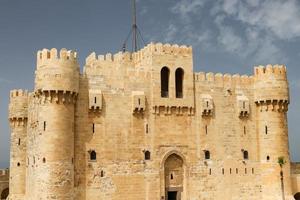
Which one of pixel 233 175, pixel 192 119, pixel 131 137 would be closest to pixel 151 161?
pixel 131 137

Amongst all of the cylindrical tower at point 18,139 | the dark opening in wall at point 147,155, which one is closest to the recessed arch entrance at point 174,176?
the dark opening in wall at point 147,155

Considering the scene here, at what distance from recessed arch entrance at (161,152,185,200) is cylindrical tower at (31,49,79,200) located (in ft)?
24.6

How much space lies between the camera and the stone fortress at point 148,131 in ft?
96.9

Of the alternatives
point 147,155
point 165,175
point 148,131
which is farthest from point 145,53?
point 165,175

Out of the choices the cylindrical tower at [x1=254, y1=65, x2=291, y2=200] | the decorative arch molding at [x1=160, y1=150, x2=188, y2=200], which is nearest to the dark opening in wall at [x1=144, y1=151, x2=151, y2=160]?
the decorative arch molding at [x1=160, y1=150, x2=188, y2=200]

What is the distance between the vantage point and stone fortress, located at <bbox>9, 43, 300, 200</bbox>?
96.9ft

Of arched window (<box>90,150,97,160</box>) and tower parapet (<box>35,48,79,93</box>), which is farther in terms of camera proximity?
arched window (<box>90,150,97,160</box>)

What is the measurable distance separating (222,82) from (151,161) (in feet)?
30.0

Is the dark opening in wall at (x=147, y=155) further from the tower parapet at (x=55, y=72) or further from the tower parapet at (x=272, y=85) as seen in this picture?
the tower parapet at (x=272, y=85)

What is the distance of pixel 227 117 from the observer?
35906mm

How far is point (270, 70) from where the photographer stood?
121 feet

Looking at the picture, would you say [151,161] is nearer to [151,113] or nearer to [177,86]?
[151,113]

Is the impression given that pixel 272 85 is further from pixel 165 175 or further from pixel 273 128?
pixel 165 175

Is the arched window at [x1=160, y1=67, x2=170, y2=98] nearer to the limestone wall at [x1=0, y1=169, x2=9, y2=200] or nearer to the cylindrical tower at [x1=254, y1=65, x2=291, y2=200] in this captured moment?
the cylindrical tower at [x1=254, y1=65, x2=291, y2=200]
